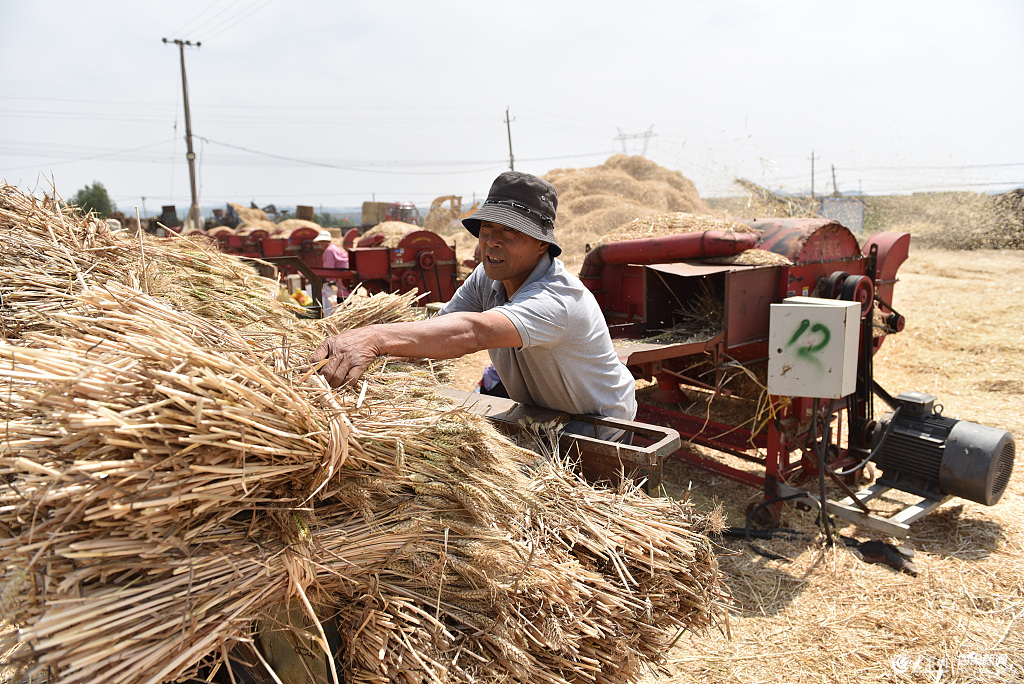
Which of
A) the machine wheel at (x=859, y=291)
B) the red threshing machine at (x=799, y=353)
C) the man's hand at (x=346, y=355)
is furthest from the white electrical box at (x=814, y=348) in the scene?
the man's hand at (x=346, y=355)

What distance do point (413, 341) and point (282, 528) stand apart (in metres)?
0.58

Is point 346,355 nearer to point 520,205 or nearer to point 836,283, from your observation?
point 520,205

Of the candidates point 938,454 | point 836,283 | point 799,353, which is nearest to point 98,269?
point 799,353

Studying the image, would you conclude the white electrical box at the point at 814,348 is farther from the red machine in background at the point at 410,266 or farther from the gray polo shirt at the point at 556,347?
the red machine in background at the point at 410,266

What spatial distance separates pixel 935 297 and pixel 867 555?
10.1 meters

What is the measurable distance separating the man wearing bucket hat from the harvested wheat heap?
26cm

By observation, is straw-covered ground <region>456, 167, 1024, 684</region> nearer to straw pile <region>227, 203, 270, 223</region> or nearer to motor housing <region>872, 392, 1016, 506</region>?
motor housing <region>872, 392, 1016, 506</region>

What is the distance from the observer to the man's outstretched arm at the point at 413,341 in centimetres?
155

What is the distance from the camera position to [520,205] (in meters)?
2.28

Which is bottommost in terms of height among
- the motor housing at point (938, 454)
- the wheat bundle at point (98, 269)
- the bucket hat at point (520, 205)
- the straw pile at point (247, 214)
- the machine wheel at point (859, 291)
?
the motor housing at point (938, 454)

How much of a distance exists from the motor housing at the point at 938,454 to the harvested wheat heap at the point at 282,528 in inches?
133

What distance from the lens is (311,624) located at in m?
1.48

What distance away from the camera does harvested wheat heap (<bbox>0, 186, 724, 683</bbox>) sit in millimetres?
1145

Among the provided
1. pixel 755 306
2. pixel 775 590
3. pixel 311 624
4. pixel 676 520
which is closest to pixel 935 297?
pixel 755 306
